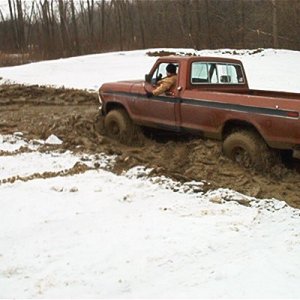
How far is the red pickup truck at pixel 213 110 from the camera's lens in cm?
625

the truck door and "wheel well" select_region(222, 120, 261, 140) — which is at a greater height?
the truck door

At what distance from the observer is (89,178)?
680cm

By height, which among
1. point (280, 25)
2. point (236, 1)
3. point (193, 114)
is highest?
point (236, 1)

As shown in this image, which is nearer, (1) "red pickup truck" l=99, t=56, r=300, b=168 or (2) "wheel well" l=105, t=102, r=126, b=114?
(1) "red pickup truck" l=99, t=56, r=300, b=168

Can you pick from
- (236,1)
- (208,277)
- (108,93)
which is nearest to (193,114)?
(108,93)

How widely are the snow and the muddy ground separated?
1.08 feet

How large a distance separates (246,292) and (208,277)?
0.39 m

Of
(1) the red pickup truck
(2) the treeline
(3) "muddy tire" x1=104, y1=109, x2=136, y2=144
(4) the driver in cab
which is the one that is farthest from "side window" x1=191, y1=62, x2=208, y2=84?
(2) the treeline

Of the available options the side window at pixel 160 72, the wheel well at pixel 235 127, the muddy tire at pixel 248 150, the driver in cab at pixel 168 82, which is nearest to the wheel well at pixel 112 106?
the side window at pixel 160 72

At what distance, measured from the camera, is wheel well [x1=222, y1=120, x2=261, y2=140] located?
6.82 metres

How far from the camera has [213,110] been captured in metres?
7.04

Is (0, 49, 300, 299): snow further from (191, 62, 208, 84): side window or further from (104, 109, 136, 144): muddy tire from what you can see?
(191, 62, 208, 84): side window

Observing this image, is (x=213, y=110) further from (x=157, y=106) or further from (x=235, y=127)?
(x=157, y=106)

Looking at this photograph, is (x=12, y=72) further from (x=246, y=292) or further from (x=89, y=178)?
(x=246, y=292)
